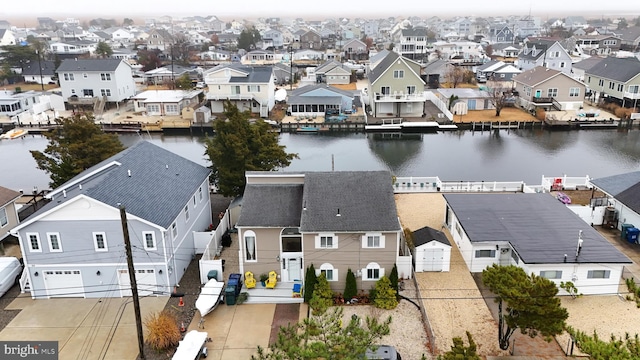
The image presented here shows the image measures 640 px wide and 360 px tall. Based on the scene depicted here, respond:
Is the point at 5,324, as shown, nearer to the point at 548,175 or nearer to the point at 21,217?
the point at 21,217

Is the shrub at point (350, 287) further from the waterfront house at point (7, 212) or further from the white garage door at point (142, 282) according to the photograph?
the waterfront house at point (7, 212)

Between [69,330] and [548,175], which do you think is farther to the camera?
[548,175]

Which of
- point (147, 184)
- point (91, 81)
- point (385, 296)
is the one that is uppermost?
point (91, 81)

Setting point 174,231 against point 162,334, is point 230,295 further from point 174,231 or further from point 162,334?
point 174,231

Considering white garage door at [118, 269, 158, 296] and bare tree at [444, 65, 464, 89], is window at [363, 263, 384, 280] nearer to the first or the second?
white garage door at [118, 269, 158, 296]

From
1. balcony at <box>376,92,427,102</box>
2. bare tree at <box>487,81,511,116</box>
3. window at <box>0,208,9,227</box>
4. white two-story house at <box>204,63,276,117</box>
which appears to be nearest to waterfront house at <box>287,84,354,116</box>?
white two-story house at <box>204,63,276,117</box>

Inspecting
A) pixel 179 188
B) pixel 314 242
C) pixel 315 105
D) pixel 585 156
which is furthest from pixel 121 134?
pixel 585 156

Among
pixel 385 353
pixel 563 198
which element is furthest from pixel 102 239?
pixel 563 198
